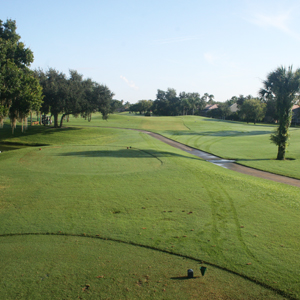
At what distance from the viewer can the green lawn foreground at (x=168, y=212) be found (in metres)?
6.49

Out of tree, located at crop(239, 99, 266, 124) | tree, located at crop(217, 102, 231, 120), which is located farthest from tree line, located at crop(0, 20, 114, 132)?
tree, located at crop(217, 102, 231, 120)

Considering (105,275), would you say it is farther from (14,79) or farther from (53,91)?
(53,91)

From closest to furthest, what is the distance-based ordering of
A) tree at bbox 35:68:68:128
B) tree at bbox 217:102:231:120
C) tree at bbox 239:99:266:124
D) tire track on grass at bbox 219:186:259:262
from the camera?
tire track on grass at bbox 219:186:259:262 < tree at bbox 35:68:68:128 < tree at bbox 239:99:266:124 < tree at bbox 217:102:231:120

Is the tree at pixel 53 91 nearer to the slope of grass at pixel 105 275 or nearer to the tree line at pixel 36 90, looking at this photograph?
the tree line at pixel 36 90

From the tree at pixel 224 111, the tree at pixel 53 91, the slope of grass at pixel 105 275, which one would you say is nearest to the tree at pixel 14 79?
the tree at pixel 53 91

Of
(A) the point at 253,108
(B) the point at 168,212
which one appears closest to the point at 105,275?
(B) the point at 168,212

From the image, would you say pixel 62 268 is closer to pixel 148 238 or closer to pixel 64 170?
pixel 148 238

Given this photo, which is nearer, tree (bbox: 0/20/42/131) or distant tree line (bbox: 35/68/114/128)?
tree (bbox: 0/20/42/131)

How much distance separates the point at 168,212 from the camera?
9.23m

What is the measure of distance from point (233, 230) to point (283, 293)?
273 centimetres

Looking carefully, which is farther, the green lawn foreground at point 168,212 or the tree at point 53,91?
the tree at point 53,91

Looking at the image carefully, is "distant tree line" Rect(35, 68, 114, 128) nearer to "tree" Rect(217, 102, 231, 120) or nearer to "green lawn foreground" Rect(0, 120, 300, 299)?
"green lawn foreground" Rect(0, 120, 300, 299)

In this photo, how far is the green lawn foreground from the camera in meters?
6.49

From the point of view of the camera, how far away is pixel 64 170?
49.9 feet
